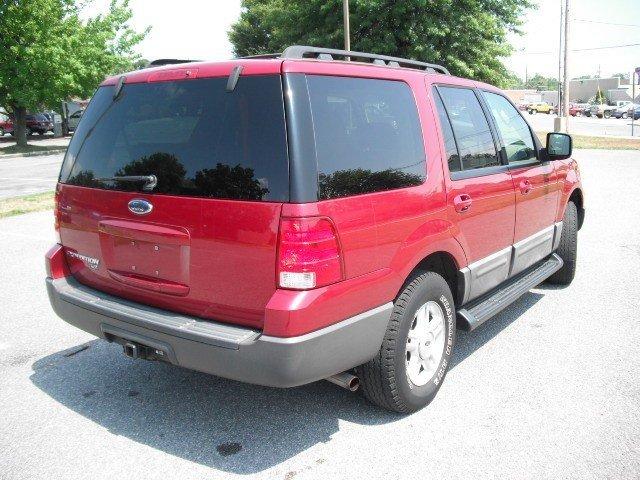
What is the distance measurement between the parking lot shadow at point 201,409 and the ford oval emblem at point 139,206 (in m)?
1.20

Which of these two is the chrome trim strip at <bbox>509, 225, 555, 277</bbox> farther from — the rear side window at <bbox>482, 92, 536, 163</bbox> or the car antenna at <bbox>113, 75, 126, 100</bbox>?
the car antenna at <bbox>113, 75, 126, 100</bbox>

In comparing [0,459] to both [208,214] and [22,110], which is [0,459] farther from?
[22,110]

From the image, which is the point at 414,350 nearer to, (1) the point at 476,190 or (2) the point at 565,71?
(1) the point at 476,190

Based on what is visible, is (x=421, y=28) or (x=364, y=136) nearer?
(x=364, y=136)

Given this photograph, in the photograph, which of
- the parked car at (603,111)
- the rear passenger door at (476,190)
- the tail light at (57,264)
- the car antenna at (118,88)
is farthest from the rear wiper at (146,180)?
the parked car at (603,111)

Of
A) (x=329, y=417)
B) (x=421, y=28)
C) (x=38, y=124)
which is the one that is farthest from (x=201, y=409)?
(x=38, y=124)

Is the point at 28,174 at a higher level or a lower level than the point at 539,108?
lower

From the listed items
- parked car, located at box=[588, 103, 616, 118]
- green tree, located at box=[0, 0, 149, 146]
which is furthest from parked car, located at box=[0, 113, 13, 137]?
parked car, located at box=[588, 103, 616, 118]

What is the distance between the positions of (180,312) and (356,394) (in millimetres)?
1234

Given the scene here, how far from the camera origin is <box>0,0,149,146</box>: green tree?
926 inches

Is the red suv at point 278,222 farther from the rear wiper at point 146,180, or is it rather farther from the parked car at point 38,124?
the parked car at point 38,124

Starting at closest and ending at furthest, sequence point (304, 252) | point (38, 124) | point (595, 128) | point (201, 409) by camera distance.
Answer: point (304, 252) → point (201, 409) → point (38, 124) → point (595, 128)

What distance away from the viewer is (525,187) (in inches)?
170

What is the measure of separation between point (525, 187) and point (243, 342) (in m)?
2.73
